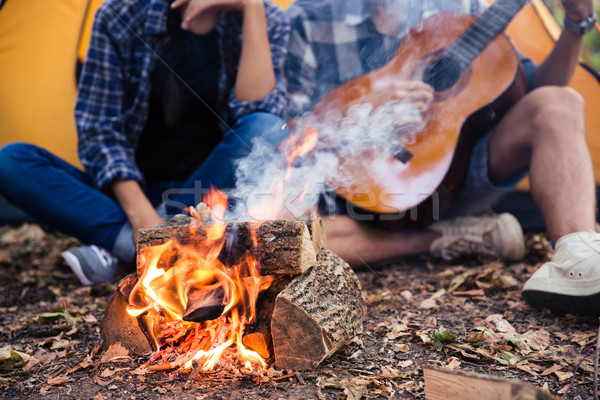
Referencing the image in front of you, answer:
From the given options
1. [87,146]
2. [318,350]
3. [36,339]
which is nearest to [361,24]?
[87,146]

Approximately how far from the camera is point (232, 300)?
1.52 m

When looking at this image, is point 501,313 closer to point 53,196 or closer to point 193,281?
point 193,281

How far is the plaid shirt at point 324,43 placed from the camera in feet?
9.53

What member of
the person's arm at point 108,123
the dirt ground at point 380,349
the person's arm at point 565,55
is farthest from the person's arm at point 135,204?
the person's arm at point 565,55

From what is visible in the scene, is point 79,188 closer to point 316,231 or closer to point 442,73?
point 316,231

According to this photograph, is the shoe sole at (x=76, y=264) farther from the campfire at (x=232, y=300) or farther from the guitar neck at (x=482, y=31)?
the guitar neck at (x=482, y=31)

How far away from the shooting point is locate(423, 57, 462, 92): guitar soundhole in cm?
256

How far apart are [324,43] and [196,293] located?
2.07m

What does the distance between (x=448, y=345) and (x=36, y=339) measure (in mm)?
1619

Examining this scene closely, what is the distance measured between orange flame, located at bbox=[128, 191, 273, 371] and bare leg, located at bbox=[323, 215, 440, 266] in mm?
1086

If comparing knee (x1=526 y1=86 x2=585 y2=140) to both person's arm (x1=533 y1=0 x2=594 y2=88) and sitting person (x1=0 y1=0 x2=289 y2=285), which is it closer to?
person's arm (x1=533 y1=0 x2=594 y2=88)

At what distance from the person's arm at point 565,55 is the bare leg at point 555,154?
0.32 m

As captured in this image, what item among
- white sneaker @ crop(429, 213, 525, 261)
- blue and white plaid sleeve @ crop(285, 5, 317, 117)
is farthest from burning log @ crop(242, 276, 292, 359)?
blue and white plaid sleeve @ crop(285, 5, 317, 117)

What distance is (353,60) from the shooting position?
2900 mm
